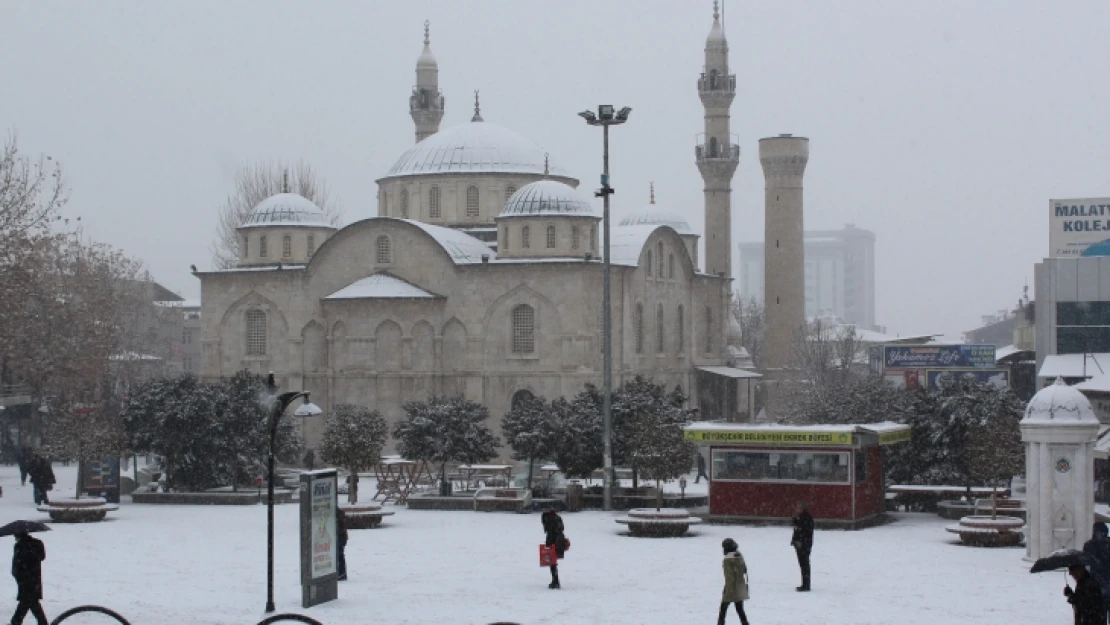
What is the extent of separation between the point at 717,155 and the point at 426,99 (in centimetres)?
1207

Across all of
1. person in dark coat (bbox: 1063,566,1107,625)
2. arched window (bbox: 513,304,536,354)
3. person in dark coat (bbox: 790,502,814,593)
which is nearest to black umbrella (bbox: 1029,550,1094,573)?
person in dark coat (bbox: 1063,566,1107,625)

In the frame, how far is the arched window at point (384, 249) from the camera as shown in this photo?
48906mm

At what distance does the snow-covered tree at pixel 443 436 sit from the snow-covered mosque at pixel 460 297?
11.9 m

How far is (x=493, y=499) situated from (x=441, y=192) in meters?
24.0

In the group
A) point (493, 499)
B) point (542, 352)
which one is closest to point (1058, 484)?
point (493, 499)

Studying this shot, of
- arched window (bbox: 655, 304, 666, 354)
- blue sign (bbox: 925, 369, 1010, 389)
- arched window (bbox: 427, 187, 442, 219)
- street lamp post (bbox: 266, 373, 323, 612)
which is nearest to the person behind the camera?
street lamp post (bbox: 266, 373, 323, 612)

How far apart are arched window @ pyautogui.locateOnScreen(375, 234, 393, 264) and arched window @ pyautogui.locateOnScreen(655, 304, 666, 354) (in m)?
8.71

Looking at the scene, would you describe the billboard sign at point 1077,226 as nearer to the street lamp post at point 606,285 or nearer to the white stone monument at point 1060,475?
the street lamp post at point 606,285

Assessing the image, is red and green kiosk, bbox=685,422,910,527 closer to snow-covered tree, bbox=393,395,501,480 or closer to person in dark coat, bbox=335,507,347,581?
snow-covered tree, bbox=393,395,501,480

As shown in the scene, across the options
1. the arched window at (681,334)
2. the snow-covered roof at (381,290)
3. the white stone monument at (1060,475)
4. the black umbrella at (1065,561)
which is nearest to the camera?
the black umbrella at (1065,561)

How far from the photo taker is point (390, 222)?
48781mm

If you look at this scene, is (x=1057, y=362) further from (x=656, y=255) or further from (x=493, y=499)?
(x=493, y=499)

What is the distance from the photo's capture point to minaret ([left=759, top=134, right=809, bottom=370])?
65812 mm

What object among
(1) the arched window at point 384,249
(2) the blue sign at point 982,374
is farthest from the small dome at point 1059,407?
(1) the arched window at point 384,249
